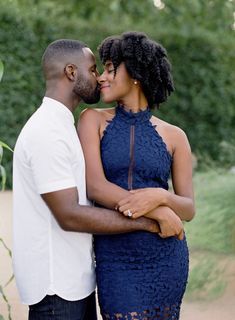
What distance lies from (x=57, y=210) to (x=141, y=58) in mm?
573

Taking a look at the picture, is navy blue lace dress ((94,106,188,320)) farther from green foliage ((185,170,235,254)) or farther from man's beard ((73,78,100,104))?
green foliage ((185,170,235,254))

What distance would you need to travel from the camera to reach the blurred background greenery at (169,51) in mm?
10297

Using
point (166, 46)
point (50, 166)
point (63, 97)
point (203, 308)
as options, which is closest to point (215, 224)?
point (203, 308)

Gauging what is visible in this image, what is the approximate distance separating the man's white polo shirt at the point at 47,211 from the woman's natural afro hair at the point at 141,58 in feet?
0.82

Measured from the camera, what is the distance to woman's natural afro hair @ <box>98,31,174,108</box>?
2680mm

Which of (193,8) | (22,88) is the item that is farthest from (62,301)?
(193,8)

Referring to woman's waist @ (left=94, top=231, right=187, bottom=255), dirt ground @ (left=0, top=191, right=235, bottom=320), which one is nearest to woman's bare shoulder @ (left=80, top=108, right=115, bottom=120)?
woman's waist @ (left=94, top=231, right=187, bottom=255)

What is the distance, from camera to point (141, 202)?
103 inches

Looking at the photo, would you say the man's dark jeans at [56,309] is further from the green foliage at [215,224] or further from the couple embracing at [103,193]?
the green foliage at [215,224]

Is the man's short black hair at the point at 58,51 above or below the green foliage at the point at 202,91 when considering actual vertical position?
above

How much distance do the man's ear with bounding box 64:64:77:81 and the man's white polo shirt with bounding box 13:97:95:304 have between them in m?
0.10

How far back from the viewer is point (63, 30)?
1094 cm

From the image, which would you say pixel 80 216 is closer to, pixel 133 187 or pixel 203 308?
pixel 133 187

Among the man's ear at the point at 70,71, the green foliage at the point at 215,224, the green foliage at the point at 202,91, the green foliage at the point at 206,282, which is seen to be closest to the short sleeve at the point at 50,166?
the man's ear at the point at 70,71
